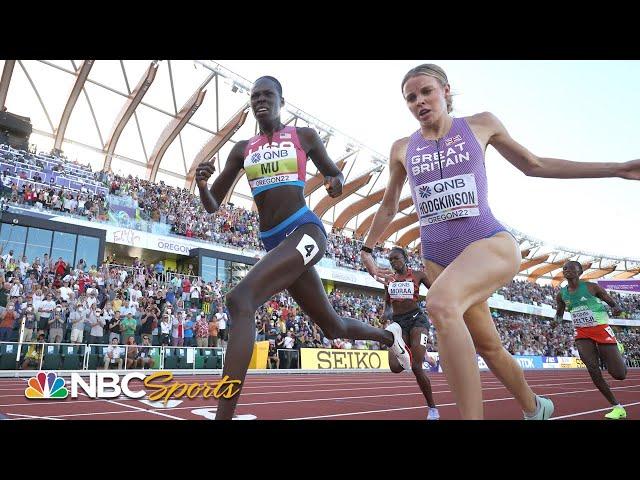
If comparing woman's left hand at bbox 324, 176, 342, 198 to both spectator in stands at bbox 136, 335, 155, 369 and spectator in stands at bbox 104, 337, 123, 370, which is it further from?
spectator in stands at bbox 136, 335, 155, 369

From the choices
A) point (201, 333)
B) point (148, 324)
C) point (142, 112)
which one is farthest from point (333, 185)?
point (142, 112)

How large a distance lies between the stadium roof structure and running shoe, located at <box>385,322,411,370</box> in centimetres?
2054

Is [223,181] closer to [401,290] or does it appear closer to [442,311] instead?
[442,311]

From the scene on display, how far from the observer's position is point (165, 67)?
85.9 ft

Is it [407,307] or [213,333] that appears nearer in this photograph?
[407,307]

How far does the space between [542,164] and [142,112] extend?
27704mm

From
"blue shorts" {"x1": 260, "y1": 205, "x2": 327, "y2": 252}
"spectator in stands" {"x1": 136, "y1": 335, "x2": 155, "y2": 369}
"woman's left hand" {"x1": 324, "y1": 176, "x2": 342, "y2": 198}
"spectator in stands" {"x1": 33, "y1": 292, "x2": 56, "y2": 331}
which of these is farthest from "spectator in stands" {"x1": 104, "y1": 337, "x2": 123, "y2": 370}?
"woman's left hand" {"x1": 324, "y1": 176, "x2": 342, "y2": 198}

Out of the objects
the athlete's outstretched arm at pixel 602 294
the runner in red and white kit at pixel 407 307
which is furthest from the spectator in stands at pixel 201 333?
the athlete's outstretched arm at pixel 602 294

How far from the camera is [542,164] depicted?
9.96 ft

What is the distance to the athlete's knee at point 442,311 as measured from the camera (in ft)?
8.30

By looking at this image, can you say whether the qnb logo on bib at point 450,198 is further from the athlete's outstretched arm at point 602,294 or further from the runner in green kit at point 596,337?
the athlete's outstretched arm at point 602,294
